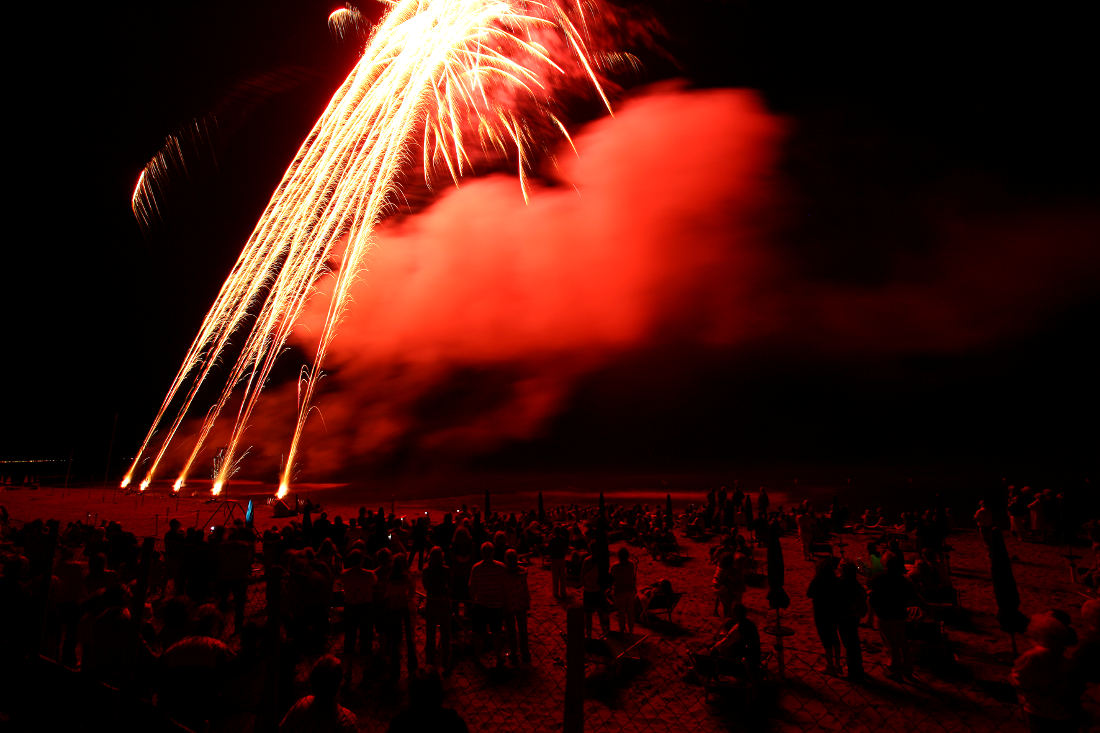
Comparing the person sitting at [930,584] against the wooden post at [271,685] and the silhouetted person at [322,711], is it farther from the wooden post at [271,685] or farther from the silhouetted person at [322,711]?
the wooden post at [271,685]

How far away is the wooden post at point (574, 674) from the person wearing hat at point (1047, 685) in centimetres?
346

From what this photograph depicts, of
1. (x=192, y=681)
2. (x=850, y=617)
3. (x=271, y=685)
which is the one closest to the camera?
(x=271, y=685)

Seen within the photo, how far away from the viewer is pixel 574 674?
3188 millimetres

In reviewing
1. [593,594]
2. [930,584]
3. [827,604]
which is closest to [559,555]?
[593,594]

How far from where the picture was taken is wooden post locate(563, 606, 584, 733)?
10.1 ft

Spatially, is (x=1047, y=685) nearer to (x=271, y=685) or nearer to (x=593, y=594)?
(x=271, y=685)

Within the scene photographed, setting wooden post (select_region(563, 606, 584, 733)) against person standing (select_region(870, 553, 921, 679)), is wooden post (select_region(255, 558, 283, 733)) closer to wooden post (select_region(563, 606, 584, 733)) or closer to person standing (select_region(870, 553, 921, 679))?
wooden post (select_region(563, 606, 584, 733))

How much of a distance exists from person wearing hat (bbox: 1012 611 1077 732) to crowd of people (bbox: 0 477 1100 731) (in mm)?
11

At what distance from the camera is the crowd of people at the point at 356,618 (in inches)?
155

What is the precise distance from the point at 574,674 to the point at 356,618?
18.5 ft

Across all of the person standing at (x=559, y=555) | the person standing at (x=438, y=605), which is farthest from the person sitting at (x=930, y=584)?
the person standing at (x=438, y=605)

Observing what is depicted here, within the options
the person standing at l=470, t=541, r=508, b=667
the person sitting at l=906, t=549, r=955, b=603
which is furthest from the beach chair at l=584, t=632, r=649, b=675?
the person sitting at l=906, t=549, r=955, b=603

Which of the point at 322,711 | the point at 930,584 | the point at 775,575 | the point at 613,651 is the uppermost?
the point at 322,711

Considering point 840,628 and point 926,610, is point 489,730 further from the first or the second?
point 926,610
